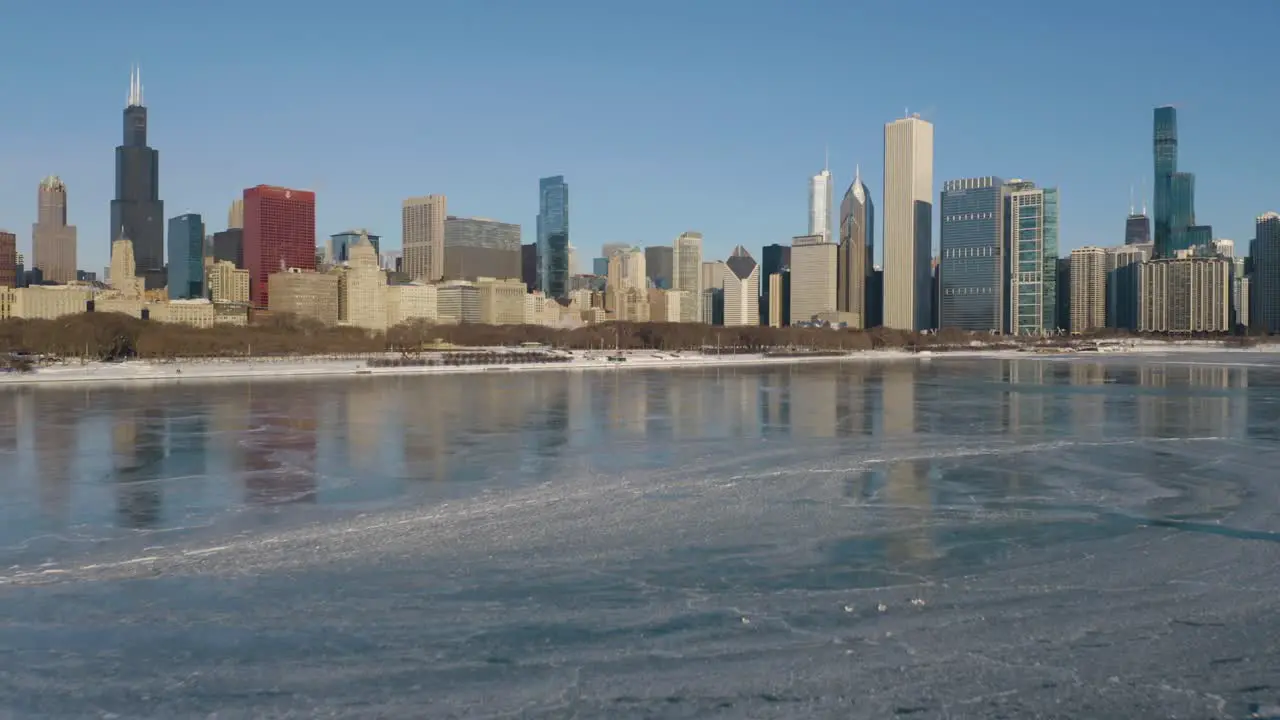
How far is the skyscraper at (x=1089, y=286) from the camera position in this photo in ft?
599

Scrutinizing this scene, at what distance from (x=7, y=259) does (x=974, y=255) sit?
150 m

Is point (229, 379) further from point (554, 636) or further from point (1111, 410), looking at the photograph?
point (554, 636)

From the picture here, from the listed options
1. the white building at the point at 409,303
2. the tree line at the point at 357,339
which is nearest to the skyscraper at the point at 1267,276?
the tree line at the point at 357,339

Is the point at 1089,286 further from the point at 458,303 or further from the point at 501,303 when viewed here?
the point at 458,303

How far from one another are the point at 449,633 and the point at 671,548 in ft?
11.4

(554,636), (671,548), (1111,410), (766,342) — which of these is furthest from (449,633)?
(766,342)

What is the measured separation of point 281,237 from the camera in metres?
190

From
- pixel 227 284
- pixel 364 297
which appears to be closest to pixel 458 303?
pixel 364 297

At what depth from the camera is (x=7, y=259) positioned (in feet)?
496

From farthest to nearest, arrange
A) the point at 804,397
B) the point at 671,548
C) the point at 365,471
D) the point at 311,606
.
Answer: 1. the point at 804,397
2. the point at 365,471
3. the point at 671,548
4. the point at 311,606

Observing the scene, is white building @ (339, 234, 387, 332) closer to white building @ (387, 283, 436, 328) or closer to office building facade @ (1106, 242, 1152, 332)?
white building @ (387, 283, 436, 328)

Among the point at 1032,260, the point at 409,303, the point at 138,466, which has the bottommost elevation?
the point at 138,466

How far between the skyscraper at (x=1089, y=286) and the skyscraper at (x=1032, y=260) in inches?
478

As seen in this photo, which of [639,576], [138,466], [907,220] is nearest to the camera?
[639,576]
